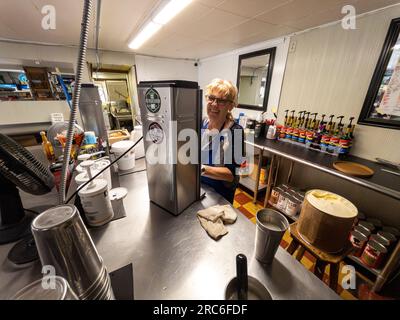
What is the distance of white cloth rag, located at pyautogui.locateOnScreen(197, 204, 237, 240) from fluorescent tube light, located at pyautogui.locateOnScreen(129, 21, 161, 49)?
7.91 feet

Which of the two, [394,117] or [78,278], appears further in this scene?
[394,117]

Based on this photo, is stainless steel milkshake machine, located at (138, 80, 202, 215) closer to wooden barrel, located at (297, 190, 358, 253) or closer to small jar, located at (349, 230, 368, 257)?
wooden barrel, located at (297, 190, 358, 253)

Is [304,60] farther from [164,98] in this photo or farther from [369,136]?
[164,98]

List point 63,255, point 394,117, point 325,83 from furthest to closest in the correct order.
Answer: point 325,83, point 394,117, point 63,255

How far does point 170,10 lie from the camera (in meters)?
1.75

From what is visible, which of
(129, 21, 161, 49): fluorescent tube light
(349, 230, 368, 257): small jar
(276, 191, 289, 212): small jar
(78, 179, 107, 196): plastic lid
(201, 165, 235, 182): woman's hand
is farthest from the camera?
(129, 21, 161, 49): fluorescent tube light

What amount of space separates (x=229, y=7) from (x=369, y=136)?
1946 millimetres

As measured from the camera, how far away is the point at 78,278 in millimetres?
377

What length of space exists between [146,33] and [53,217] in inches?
116

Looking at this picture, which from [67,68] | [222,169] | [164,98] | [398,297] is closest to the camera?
[164,98]

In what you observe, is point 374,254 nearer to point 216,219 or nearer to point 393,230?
point 393,230

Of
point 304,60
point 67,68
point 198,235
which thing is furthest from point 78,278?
point 67,68

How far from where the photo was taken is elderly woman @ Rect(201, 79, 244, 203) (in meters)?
1.12

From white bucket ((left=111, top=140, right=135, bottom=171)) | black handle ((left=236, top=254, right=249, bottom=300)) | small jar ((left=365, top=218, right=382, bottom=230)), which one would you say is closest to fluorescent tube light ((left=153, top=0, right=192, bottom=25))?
white bucket ((left=111, top=140, right=135, bottom=171))
